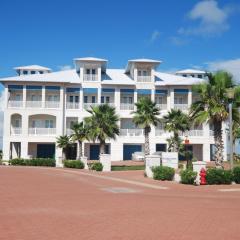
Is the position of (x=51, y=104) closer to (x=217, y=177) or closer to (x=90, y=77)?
(x=90, y=77)

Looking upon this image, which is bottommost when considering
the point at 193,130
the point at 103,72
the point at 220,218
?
the point at 220,218

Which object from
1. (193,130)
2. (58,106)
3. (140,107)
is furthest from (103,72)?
(140,107)

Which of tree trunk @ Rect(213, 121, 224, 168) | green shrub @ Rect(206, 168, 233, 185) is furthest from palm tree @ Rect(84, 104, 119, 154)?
green shrub @ Rect(206, 168, 233, 185)

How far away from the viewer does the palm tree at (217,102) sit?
2581cm

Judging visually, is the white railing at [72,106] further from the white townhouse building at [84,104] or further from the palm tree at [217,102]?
the palm tree at [217,102]

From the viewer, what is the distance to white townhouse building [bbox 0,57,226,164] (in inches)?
2093

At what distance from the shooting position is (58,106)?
53938 millimetres

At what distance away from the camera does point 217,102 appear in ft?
85.8

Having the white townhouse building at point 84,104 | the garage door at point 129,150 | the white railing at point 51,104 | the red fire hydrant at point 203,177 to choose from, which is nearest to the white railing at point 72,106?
the white townhouse building at point 84,104

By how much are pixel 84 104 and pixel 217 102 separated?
3051cm

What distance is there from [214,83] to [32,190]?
529 inches

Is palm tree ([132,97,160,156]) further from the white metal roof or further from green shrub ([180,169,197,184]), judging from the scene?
green shrub ([180,169,197,184])

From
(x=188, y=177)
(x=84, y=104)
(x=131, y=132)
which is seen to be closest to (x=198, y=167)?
(x=188, y=177)

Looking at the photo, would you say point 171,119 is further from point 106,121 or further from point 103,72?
point 103,72
